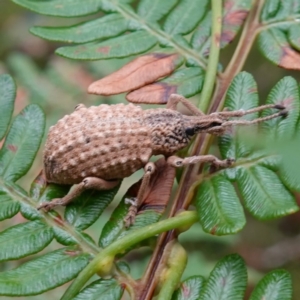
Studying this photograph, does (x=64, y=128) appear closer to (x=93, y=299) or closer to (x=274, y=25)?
(x=93, y=299)

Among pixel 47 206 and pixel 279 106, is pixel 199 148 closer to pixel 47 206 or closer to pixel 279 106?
pixel 279 106

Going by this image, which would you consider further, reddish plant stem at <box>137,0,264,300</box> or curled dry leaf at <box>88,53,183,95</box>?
curled dry leaf at <box>88,53,183,95</box>

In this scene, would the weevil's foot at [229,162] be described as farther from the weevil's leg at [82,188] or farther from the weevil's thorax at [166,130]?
the weevil's leg at [82,188]

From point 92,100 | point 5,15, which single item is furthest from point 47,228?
point 5,15

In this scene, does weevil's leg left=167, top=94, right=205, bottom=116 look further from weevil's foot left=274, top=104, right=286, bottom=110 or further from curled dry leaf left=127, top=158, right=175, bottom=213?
weevil's foot left=274, top=104, right=286, bottom=110

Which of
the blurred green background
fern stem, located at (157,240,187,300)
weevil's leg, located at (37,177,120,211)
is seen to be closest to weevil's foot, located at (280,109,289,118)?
fern stem, located at (157,240,187,300)

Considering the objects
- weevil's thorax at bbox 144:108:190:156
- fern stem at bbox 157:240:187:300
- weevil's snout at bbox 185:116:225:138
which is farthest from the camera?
weevil's thorax at bbox 144:108:190:156

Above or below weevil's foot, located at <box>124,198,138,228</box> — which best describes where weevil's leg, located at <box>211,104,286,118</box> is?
above
